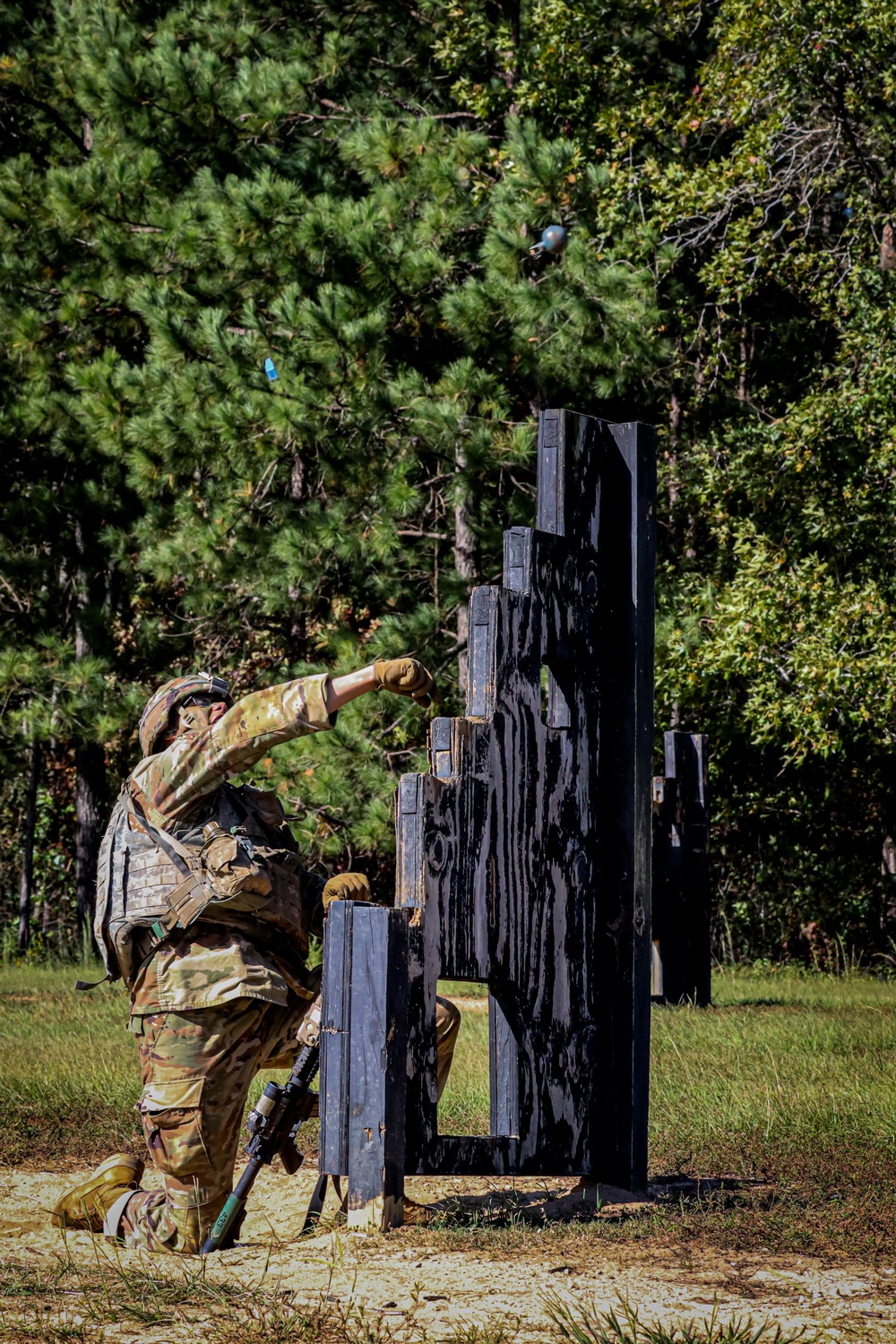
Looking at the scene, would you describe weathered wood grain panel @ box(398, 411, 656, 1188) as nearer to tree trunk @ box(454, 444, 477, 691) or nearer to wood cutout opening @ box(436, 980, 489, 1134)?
wood cutout opening @ box(436, 980, 489, 1134)

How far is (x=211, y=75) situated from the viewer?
475 inches

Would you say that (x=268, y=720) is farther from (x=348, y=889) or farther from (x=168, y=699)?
(x=168, y=699)

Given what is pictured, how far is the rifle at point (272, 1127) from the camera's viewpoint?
4.39 meters

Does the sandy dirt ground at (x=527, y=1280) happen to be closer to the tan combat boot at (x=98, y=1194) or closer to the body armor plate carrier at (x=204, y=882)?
the tan combat boot at (x=98, y=1194)

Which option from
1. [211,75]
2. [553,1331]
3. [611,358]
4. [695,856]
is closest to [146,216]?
[211,75]

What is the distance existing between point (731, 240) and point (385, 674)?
314 inches

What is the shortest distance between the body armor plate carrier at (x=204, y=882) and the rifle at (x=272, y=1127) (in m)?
0.45

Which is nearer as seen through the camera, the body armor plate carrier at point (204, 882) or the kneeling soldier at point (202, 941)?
the kneeling soldier at point (202, 941)

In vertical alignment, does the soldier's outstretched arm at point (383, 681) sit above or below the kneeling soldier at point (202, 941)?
above

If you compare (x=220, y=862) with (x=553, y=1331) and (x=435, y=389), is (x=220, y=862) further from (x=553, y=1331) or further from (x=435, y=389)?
(x=435, y=389)

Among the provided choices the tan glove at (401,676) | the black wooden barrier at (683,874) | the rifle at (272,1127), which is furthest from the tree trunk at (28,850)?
the tan glove at (401,676)

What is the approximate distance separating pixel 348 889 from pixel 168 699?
0.97 m

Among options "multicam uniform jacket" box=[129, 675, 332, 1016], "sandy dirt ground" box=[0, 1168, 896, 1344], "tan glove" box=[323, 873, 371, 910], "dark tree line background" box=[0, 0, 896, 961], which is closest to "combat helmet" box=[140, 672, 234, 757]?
"multicam uniform jacket" box=[129, 675, 332, 1016]

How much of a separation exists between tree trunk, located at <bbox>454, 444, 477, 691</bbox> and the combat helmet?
19.3ft
